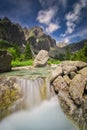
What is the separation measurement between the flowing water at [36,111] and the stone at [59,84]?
670 millimetres

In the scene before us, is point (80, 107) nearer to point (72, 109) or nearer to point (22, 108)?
point (72, 109)

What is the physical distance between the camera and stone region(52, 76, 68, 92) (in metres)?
16.6

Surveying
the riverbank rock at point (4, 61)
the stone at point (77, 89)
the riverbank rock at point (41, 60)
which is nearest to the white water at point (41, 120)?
the stone at point (77, 89)

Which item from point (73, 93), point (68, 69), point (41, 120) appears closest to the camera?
point (41, 120)

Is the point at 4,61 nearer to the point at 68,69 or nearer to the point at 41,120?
the point at 68,69

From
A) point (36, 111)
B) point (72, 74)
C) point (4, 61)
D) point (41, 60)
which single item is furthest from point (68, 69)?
point (41, 60)

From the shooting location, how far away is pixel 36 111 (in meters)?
15.7

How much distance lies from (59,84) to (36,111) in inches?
142

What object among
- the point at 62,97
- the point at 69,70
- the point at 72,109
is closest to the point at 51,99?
the point at 62,97

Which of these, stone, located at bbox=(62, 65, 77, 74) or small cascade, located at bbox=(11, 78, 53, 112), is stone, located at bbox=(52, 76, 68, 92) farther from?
stone, located at bbox=(62, 65, 77, 74)

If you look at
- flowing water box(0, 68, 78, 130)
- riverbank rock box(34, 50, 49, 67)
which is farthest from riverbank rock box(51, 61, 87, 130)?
riverbank rock box(34, 50, 49, 67)

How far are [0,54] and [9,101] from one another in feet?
49.3

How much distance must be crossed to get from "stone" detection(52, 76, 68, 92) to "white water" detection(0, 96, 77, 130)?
1385mm

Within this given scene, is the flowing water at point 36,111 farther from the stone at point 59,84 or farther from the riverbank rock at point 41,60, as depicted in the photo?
the riverbank rock at point 41,60
